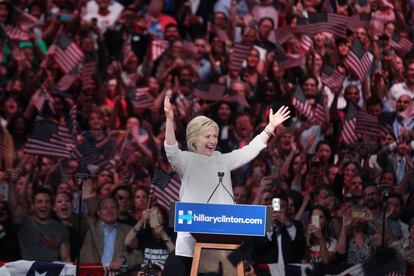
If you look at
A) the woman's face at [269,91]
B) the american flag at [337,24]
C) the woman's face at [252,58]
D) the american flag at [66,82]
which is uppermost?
the american flag at [337,24]

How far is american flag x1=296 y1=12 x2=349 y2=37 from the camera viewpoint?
15451 millimetres

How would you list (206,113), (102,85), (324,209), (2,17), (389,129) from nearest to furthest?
(324,209)
(389,129)
(206,113)
(102,85)
(2,17)

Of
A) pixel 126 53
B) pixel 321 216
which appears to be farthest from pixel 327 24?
pixel 321 216

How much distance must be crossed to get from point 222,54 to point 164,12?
6.24 feet

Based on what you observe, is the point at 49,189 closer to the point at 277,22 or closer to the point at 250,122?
the point at 250,122

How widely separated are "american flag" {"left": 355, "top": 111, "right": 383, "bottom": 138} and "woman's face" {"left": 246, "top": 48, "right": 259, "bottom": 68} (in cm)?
199

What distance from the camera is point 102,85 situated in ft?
51.9

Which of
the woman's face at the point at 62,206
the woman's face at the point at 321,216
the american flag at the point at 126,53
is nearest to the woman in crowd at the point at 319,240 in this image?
the woman's face at the point at 321,216

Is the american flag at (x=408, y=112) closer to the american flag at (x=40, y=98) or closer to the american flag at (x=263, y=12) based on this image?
the american flag at (x=263, y=12)

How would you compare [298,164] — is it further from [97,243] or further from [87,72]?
[87,72]

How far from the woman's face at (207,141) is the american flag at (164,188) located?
3.33m

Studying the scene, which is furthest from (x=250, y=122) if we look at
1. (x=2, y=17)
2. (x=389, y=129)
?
(x=2, y=17)

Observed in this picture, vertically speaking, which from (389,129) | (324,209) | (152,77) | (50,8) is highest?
(50,8)

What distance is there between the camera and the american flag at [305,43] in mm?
15547
